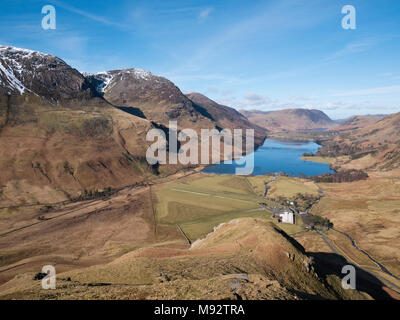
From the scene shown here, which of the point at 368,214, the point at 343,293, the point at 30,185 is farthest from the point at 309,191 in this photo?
the point at 30,185

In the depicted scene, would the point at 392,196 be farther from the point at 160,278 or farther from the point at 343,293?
the point at 160,278

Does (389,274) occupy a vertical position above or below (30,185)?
below

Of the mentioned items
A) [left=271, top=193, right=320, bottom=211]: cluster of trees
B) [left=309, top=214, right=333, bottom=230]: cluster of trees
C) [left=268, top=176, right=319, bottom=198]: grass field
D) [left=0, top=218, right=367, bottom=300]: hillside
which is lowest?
[left=309, top=214, right=333, bottom=230]: cluster of trees

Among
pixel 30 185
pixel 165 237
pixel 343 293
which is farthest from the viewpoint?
pixel 30 185

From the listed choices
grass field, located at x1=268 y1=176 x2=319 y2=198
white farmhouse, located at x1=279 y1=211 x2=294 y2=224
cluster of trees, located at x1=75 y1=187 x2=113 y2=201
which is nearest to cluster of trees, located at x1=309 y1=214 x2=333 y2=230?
white farmhouse, located at x1=279 y1=211 x2=294 y2=224

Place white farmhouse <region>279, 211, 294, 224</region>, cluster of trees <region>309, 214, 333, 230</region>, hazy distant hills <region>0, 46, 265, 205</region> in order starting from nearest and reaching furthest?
cluster of trees <region>309, 214, 333, 230</region>, white farmhouse <region>279, 211, 294, 224</region>, hazy distant hills <region>0, 46, 265, 205</region>

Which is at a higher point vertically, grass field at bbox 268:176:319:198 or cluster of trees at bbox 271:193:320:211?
grass field at bbox 268:176:319:198

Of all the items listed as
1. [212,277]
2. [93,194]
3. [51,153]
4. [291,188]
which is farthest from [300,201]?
[51,153]

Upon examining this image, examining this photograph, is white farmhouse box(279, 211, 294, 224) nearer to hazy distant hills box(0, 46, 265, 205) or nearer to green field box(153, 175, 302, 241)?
green field box(153, 175, 302, 241)
